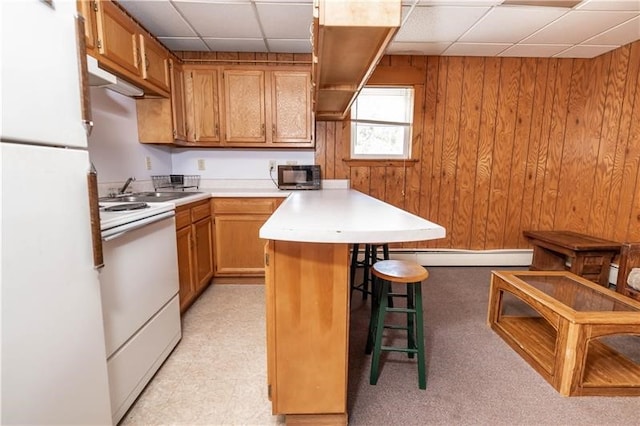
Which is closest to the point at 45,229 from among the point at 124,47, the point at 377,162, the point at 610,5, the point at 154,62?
the point at 124,47

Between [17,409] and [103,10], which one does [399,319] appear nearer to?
[17,409]

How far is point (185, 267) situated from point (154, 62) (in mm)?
1672

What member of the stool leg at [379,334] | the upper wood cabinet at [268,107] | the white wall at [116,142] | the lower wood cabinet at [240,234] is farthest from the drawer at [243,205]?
the stool leg at [379,334]

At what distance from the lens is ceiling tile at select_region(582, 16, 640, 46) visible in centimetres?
254

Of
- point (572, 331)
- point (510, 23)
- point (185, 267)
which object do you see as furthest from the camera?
point (510, 23)

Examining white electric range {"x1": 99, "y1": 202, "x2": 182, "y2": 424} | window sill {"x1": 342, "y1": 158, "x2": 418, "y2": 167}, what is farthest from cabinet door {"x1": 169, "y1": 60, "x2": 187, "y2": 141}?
window sill {"x1": 342, "y1": 158, "x2": 418, "y2": 167}

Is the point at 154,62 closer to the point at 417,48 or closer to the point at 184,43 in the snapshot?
the point at 184,43

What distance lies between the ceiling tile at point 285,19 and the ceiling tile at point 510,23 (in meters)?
1.43

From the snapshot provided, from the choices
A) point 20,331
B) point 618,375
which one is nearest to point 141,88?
point 20,331

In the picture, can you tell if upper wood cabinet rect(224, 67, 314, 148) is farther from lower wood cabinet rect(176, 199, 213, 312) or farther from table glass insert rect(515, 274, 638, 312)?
table glass insert rect(515, 274, 638, 312)

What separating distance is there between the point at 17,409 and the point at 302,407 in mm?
900

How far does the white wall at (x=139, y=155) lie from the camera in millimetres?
2257

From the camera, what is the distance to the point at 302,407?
4.15 feet

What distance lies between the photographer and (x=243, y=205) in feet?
9.49
